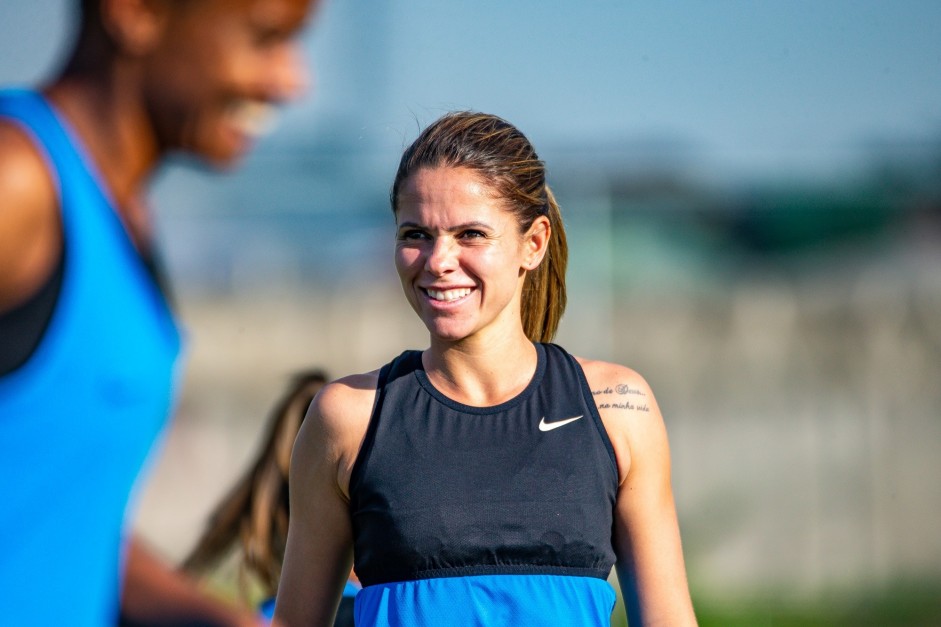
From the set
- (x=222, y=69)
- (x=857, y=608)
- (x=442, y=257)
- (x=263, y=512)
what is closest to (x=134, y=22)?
(x=222, y=69)

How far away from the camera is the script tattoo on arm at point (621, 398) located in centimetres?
209

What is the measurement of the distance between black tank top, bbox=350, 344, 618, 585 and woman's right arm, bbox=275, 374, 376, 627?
0.09ft

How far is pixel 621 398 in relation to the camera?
2098 millimetres

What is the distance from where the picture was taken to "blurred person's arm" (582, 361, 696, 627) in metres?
2.06

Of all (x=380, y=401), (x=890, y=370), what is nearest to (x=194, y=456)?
(x=890, y=370)

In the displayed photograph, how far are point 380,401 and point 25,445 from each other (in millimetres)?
1154

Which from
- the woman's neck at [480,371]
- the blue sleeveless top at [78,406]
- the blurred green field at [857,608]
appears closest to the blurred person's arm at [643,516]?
the woman's neck at [480,371]

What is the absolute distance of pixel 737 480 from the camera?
26.2 ft

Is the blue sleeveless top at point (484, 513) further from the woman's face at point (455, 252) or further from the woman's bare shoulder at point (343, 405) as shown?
the woman's face at point (455, 252)

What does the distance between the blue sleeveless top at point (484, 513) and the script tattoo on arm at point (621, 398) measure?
26 millimetres

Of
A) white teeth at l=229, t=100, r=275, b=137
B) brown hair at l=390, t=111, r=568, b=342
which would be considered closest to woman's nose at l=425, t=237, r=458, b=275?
brown hair at l=390, t=111, r=568, b=342

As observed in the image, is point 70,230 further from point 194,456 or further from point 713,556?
point 713,556

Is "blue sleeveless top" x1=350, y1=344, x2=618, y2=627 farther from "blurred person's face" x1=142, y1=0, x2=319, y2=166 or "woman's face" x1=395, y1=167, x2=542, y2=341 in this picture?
"blurred person's face" x1=142, y1=0, x2=319, y2=166

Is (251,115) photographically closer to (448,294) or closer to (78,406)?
(78,406)
